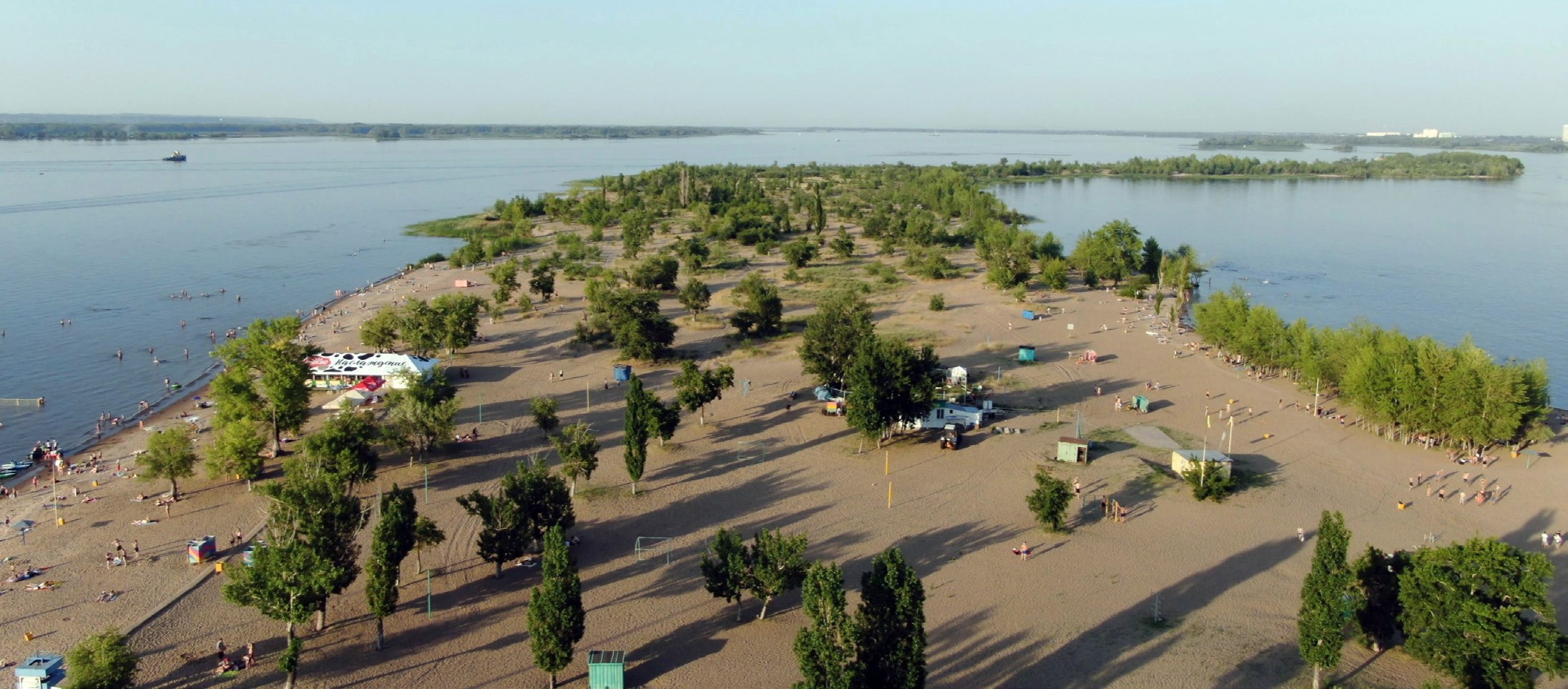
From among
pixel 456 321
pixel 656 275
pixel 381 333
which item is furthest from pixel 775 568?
pixel 656 275

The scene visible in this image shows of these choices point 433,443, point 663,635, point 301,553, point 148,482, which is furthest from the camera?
point 433,443

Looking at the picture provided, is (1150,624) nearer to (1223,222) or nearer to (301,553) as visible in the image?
(301,553)

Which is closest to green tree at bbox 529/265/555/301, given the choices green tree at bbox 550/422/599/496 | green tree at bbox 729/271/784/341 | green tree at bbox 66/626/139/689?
green tree at bbox 729/271/784/341

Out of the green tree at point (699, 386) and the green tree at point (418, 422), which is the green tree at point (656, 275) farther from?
the green tree at point (418, 422)

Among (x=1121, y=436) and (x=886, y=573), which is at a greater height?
(x=886, y=573)

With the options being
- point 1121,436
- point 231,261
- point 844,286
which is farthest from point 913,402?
point 231,261

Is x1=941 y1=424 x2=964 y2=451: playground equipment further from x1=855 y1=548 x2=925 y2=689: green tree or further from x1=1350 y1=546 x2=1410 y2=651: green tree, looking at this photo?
x1=855 y1=548 x2=925 y2=689: green tree
